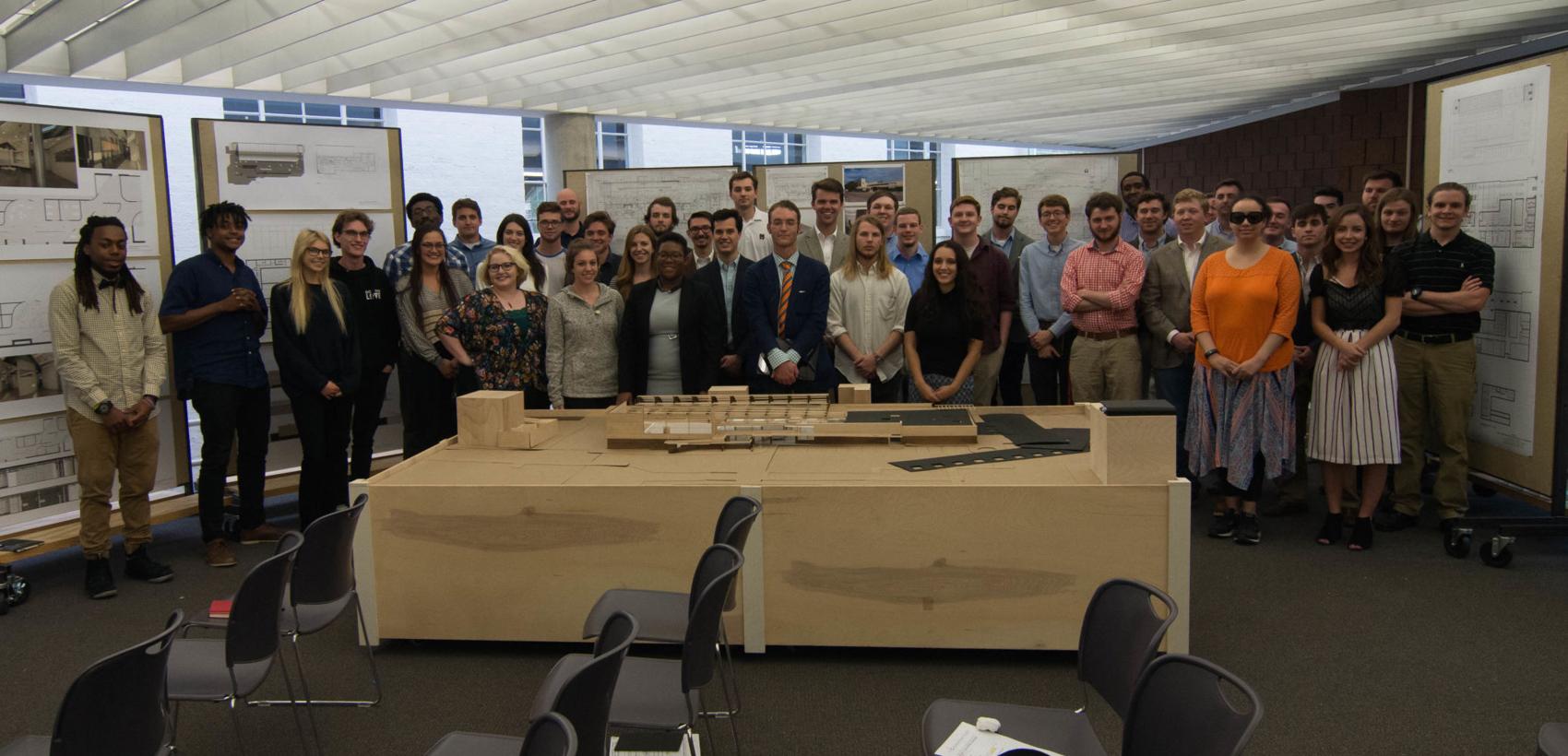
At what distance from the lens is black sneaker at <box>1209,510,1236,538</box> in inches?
198

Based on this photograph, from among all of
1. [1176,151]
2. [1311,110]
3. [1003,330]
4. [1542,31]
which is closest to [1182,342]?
[1003,330]

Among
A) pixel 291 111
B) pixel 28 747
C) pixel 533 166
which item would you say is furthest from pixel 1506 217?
pixel 533 166

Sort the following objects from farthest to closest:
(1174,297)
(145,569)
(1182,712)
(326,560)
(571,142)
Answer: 1. (571,142)
2. (1174,297)
3. (145,569)
4. (326,560)
5. (1182,712)

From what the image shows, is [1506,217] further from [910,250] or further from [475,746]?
[475,746]

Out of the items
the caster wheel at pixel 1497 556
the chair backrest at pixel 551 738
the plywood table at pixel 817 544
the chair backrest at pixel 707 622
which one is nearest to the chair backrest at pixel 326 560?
the plywood table at pixel 817 544

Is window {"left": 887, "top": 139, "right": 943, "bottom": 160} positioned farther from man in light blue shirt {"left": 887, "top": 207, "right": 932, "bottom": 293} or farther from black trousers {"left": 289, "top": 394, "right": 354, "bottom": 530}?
black trousers {"left": 289, "top": 394, "right": 354, "bottom": 530}

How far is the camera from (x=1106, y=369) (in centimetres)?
536

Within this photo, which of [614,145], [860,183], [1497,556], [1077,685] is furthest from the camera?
[614,145]

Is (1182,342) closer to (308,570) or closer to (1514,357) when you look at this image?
(1514,357)

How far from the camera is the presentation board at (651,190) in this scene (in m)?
7.31

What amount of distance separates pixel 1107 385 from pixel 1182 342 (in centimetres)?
40

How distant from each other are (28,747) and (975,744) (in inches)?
76.8

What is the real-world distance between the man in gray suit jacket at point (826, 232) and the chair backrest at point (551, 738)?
4.51 m

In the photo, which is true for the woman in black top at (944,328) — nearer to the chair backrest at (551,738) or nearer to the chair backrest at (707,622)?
the chair backrest at (707,622)
